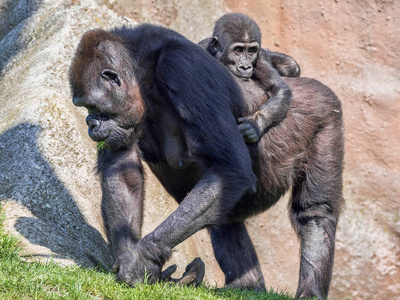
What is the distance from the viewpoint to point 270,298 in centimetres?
448

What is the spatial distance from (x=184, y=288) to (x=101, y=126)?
56.4 inches

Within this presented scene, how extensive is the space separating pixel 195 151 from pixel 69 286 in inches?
52.6

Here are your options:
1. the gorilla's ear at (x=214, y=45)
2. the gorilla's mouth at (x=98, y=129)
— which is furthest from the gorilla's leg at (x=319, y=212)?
the gorilla's mouth at (x=98, y=129)

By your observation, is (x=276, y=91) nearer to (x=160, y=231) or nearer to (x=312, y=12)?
(x=160, y=231)

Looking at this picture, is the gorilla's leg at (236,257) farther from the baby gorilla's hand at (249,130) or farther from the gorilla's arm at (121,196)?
the baby gorilla's hand at (249,130)

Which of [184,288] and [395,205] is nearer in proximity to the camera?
[184,288]

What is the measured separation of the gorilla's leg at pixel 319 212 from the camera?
5.16m

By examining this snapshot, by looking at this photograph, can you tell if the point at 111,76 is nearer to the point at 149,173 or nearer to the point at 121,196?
the point at 121,196

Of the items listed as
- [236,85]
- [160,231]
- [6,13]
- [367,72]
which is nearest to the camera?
[160,231]

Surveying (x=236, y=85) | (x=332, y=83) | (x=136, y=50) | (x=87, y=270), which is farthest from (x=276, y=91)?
(x=332, y=83)

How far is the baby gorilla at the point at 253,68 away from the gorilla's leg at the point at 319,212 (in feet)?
1.99

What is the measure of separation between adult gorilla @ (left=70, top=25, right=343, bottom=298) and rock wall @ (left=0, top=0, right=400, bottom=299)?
0.90m

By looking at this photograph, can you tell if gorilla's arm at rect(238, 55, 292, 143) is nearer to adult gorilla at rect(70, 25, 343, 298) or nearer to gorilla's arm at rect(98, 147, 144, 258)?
adult gorilla at rect(70, 25, 343, 298)

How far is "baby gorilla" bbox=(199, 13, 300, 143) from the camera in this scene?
4945mm
